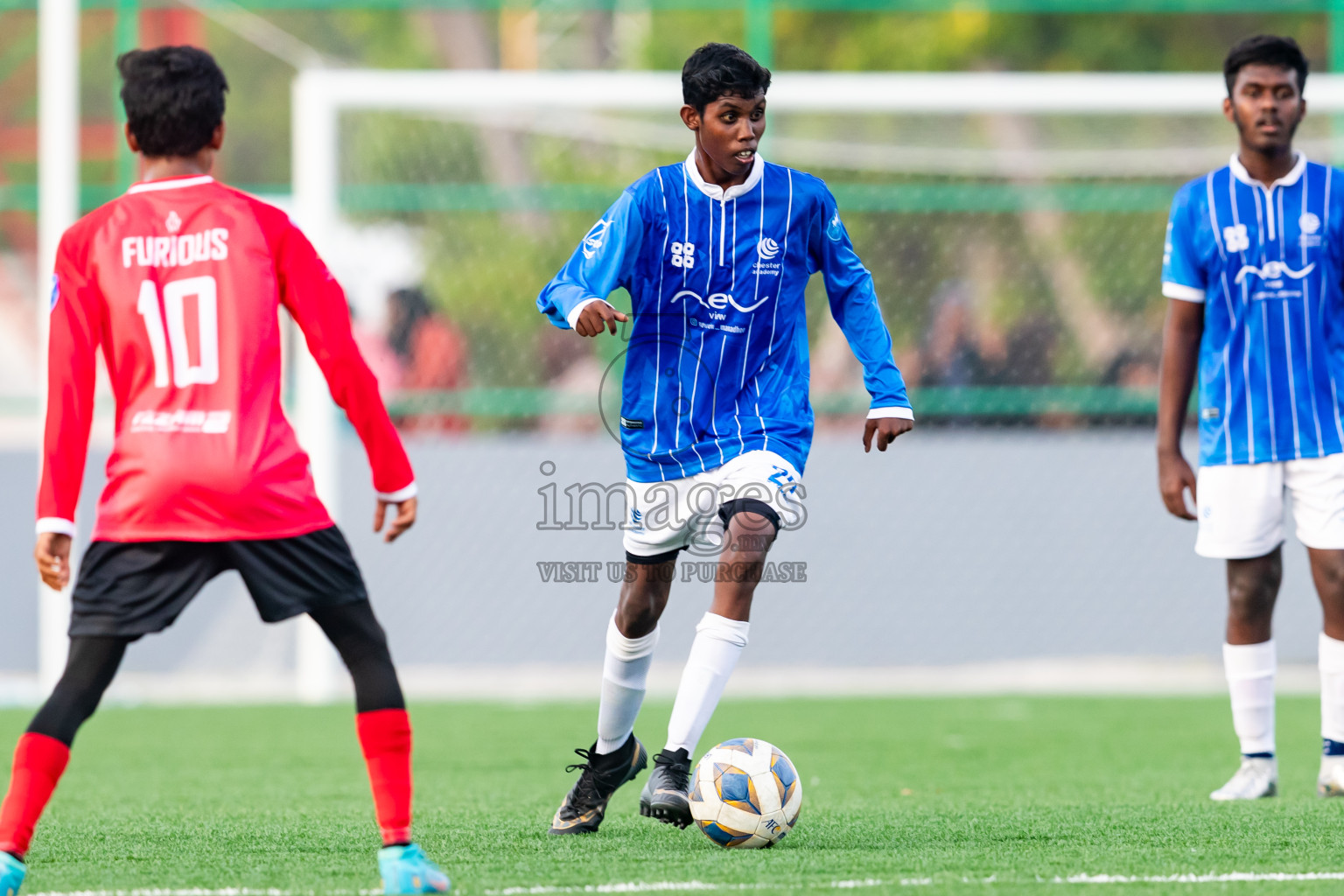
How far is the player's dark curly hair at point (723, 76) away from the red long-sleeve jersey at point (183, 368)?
142 centimetres

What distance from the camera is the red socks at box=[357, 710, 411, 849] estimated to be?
11.5 ft

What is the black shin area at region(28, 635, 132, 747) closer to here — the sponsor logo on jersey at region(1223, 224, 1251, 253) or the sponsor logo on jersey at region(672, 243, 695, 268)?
the sponsor logo on jersey at region(672, 243, 695, 268)

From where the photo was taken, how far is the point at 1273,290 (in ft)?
17.9

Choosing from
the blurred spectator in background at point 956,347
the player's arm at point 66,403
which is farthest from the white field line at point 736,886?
the blurred spectator in background at point 956,347

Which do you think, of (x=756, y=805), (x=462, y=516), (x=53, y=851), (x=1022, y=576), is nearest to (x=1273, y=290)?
(x=756, y=805)

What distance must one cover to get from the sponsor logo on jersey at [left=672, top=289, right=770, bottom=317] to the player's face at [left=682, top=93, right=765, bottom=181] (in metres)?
0.34

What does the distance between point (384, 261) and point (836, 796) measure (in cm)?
617

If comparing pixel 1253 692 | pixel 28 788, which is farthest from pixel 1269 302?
pixel 28 788

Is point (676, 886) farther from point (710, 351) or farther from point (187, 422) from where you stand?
point (710, 351)

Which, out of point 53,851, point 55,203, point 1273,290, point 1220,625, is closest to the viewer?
point 53,851

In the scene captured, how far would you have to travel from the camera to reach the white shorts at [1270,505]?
5375 mm

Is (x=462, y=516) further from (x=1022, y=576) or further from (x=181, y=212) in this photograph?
(x=181, y=212)

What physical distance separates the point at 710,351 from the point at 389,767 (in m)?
1.63

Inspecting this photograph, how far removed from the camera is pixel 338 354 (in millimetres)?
3607
